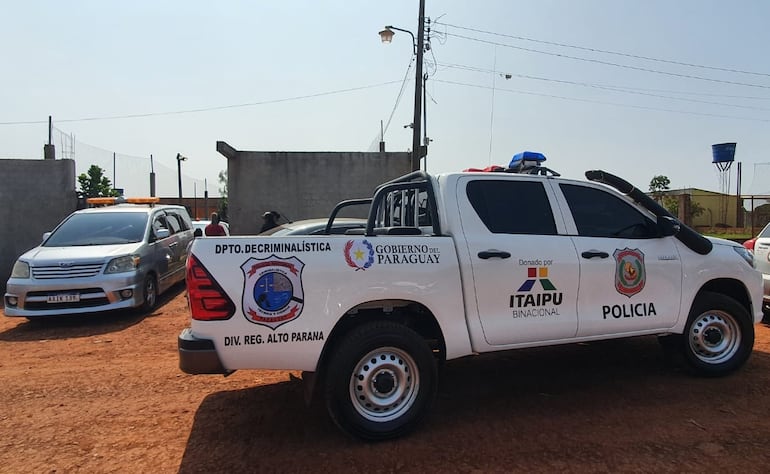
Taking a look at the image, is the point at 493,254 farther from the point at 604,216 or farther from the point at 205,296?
the point at 205,296

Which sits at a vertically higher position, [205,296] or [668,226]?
[668,226]

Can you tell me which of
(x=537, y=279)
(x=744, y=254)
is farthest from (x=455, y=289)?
(x=744, y=254)

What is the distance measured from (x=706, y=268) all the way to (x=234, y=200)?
11.3 meters

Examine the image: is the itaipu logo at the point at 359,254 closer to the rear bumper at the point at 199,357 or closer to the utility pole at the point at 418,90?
the rear bumper at the point at 199,357

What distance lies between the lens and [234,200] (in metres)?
13.1

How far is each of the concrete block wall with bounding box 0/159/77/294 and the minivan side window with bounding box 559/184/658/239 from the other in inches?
474

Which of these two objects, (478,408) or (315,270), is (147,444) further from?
(478,408)

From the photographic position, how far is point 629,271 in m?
4.05

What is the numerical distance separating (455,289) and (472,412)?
108cm

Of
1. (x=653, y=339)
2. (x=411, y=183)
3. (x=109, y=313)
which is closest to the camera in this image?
(x=411, y=183)

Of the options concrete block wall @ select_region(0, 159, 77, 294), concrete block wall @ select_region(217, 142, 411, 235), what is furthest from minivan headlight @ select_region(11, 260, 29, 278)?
concrete block wall @ select_region(217, 142, 411, 235)

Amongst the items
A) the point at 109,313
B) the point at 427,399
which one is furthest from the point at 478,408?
the point at 109,313

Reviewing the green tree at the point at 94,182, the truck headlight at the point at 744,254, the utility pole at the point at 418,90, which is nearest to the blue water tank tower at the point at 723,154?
the utility pole at the point at 418,90

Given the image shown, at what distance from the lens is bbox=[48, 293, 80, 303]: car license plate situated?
704 centimetres
